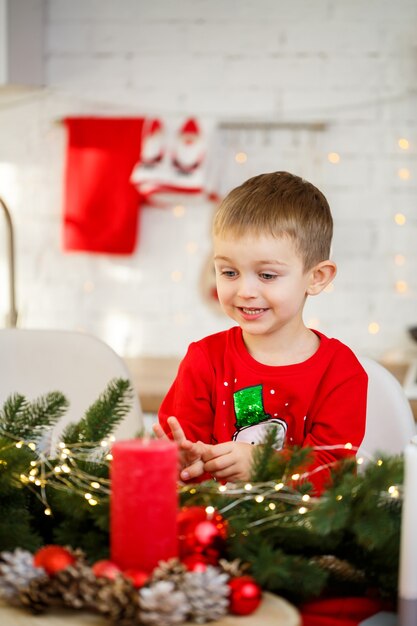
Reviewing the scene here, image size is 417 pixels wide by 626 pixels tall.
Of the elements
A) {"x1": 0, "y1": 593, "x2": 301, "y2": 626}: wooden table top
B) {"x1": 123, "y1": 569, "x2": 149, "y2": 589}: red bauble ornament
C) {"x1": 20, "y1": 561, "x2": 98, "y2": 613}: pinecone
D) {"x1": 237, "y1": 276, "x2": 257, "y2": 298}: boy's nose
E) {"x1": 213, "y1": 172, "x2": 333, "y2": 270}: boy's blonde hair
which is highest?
{"x1": 213, "y1": 172, "x2": 333, "y2": 270}: boy's blonde hair

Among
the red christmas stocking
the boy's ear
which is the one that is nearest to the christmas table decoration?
the boy's ear

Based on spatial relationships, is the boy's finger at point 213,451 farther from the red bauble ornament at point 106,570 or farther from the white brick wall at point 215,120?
the white brick wall at point 215,120

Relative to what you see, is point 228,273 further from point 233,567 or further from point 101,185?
point 101,185

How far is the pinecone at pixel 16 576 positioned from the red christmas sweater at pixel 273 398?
22.7 inches

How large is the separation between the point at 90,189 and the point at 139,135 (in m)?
0.24

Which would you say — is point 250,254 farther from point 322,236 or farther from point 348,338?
point 348,338

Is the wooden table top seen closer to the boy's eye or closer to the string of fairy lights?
the string of fairy lights

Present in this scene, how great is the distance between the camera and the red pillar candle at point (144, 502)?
75cm

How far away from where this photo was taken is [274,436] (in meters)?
0.93

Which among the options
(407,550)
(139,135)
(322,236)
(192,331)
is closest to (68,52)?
(139,135)

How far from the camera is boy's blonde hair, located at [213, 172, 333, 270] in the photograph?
4.31ft

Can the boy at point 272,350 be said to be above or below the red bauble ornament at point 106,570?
above

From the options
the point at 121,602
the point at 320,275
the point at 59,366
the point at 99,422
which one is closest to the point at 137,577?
the point at 121,602

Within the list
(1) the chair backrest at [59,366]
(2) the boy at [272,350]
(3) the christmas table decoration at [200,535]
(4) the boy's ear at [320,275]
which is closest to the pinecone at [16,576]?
(3) the christmas table decoration at [200,535]
